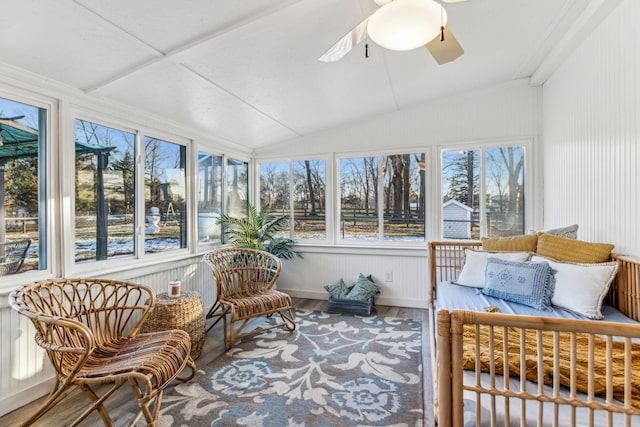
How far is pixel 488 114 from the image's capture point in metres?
3.71

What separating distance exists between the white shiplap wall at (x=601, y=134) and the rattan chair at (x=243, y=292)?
8.93 ft

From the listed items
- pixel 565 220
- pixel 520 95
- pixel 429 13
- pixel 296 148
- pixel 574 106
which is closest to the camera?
pixel 429 13

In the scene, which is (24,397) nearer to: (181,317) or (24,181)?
(181,317)

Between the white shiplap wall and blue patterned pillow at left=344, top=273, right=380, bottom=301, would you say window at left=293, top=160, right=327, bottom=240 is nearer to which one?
blue patterned pillow at left=344, top=273, right=380, bottom=301

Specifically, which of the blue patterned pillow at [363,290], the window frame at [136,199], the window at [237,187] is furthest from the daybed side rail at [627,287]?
the window at [237,187]

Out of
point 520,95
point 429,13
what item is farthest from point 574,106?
point 429,13

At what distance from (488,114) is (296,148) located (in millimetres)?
2454

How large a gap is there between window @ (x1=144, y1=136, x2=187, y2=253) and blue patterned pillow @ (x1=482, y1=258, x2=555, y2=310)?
9.98ft

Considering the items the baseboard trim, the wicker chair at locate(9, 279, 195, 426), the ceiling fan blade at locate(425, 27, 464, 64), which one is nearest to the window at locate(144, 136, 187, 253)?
the wicker chair at locate(9, 279, 195, 426)

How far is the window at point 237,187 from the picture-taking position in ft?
14.0

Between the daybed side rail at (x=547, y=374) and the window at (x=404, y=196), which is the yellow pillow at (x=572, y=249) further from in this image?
the window at (x=404, y=196)

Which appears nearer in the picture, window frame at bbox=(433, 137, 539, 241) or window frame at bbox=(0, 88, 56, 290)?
window frame at bbox=(0, 88, 56, 290)

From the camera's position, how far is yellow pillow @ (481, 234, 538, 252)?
276 centimetres

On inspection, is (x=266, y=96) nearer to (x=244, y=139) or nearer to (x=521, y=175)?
(x=244, y=139)
